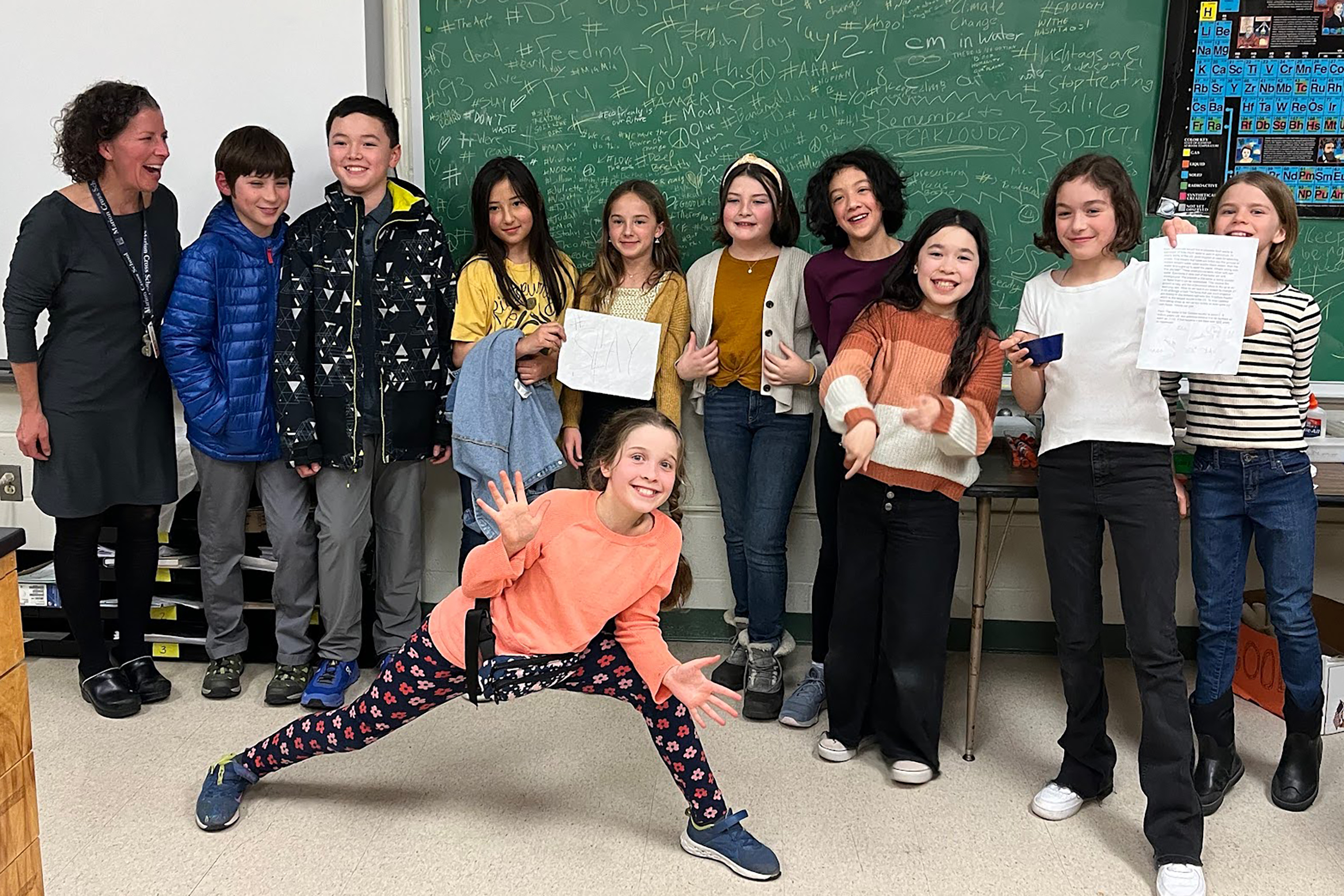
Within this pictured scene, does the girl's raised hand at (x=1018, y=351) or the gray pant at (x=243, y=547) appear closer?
the girl's raised hand at (x=1018, y=351)

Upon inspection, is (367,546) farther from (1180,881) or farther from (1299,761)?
(1299,761)

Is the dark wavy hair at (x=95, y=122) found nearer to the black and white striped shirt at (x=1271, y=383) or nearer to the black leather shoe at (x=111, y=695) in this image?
the black leather shoe at (x=111, y=695)

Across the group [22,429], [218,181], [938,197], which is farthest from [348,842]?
[938,197]

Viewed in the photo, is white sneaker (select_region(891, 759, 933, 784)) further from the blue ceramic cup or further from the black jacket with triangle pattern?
the black jacket with triangle pattern

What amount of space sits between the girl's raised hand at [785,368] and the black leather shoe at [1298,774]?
1.40 metres

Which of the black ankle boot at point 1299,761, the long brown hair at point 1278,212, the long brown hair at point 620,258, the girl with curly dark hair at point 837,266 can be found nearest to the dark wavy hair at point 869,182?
the girl with curly dark hair at point 837,266

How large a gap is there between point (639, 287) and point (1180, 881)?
183 centimetres

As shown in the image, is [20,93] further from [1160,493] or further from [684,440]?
[1160,493]

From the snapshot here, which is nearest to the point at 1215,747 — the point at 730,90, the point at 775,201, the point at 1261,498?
the point at 1261,498

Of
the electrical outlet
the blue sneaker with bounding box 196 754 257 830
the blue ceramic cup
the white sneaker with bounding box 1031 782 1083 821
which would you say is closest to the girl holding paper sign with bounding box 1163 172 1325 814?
the white sneaker with bounding box 1031 782 1083 821

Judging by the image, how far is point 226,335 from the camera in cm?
287

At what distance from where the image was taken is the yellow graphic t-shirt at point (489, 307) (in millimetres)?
2936

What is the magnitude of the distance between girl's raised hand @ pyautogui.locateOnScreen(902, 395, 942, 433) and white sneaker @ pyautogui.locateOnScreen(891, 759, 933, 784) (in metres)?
0.79

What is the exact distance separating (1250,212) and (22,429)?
2874mm
